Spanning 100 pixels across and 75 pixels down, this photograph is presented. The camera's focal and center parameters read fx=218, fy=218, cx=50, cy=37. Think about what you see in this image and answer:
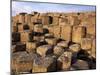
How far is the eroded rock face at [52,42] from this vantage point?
2672 millimetres

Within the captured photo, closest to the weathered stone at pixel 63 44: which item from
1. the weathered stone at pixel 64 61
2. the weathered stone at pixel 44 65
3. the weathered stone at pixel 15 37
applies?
the weathered stone at pixel 64 61

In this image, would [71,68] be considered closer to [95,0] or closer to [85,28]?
[85,28]

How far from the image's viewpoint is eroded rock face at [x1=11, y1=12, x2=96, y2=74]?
2672mm

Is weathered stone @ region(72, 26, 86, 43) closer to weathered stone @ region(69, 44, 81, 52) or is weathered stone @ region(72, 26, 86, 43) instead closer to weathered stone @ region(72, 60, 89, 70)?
weathered stone @ region(69, 44, 81, 52)

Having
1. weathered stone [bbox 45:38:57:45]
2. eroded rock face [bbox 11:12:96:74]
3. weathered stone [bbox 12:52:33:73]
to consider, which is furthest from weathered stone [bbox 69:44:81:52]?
weathered stone [bbox 12:52:33:73]

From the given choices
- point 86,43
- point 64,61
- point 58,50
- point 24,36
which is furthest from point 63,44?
point 24,36

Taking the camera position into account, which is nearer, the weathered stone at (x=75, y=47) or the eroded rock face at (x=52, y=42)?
the eroded rock face at (x=52, y=42)

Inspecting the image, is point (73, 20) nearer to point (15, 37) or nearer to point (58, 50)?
point (58, 50)

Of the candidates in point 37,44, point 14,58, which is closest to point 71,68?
point 37,44

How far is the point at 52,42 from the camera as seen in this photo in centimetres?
280

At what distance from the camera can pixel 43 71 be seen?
108 inches

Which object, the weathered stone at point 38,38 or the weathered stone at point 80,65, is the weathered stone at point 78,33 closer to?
the weathered stone at point 80,65

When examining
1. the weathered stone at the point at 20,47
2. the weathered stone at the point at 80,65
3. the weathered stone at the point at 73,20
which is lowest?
the weathered stone at the point at 80,65

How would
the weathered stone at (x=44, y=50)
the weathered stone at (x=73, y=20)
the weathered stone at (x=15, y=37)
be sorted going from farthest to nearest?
the weathered stone at (x=73, y=20)
the weathered stone at (x=44, y=50)
the weathered stone at (x=15, y=37)
